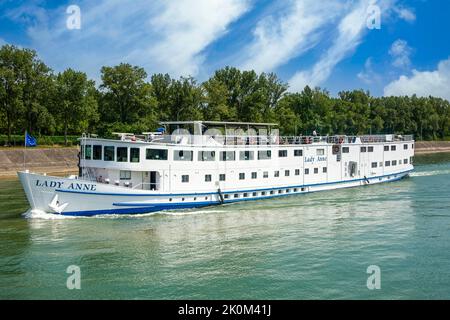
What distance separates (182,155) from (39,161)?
129ft

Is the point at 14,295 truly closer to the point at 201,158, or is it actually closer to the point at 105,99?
the point at 201,158

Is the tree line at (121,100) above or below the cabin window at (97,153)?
above

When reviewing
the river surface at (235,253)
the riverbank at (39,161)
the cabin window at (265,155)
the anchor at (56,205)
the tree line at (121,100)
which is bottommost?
the river surface at (235,253)

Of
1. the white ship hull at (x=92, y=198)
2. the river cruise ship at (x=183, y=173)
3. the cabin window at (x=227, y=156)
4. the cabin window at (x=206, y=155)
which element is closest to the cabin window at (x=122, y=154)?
the river cruise ship at (x=183, y=173)

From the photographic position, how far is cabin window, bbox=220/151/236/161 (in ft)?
120

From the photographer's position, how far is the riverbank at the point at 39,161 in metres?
62.0

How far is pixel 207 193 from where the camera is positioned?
3531cm

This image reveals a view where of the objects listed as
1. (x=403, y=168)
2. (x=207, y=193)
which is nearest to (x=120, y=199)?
(x=207, y=193)

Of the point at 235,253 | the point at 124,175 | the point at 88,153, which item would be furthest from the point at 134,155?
the point at 235,253

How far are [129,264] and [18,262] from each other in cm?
524

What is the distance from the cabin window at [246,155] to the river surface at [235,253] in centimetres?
447

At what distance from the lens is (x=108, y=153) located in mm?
32094

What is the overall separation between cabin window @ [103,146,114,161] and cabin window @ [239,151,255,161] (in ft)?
35.8

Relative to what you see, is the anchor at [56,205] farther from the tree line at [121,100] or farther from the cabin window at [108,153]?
the tree line at [121,100]
